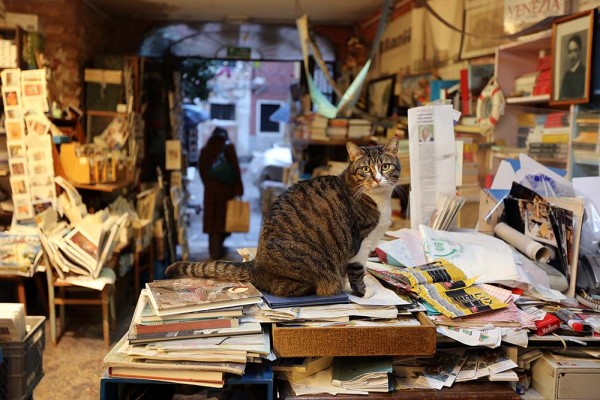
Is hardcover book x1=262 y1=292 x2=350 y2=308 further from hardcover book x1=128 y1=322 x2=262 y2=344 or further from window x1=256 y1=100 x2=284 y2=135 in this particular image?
window x1=256 y1=100 x2=284 y2=135

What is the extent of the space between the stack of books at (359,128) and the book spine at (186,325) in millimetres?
3945

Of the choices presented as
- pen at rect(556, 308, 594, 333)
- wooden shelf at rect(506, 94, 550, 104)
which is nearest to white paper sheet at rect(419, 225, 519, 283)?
pen at rect(556, 308, 594, 333)

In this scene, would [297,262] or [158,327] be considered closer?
[158,327]

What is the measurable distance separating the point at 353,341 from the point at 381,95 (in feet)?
15.6

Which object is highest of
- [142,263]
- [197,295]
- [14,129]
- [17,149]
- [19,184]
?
[14,129]

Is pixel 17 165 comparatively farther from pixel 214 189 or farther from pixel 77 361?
pixel 214 189

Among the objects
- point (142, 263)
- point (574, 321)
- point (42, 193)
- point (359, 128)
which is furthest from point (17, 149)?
point (574, 321)

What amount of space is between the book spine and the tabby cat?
24 cm

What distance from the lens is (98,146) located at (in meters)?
5.11

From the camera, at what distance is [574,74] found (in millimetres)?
3205

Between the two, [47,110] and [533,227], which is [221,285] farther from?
[47,110]

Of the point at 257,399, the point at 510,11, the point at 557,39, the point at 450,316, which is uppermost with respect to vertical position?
the point at 510,11

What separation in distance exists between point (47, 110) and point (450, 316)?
3.69 metres

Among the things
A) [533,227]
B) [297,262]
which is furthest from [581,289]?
[297,262]
